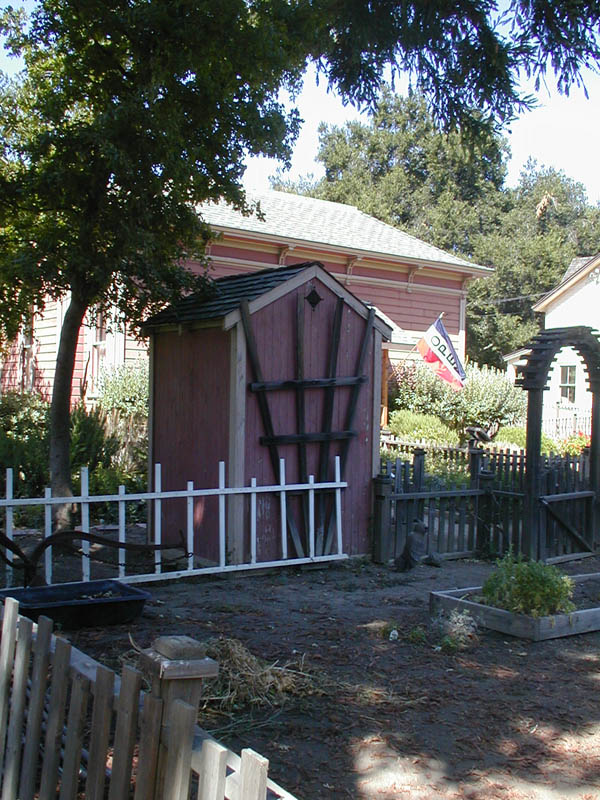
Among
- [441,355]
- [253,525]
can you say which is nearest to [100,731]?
[253,525]

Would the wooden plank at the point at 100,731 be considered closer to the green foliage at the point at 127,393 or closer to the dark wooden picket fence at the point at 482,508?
the dark wooden picket fence at the point at 482,508

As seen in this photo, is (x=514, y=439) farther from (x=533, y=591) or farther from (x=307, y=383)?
(x=533, y=591)

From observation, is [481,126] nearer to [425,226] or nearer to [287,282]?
[287,282]

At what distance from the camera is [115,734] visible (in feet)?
8.67

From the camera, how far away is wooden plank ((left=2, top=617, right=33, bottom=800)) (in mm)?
3172

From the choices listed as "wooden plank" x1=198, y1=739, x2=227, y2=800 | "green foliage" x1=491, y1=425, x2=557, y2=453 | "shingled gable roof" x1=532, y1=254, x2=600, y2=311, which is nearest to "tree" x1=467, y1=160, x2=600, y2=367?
"shingled gable roof" x1=532, y1=254, x2=600, y2=311

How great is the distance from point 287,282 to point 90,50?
346cm

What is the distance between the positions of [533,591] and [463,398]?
56.3ft

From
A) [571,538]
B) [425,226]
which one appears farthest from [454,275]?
[425,226]

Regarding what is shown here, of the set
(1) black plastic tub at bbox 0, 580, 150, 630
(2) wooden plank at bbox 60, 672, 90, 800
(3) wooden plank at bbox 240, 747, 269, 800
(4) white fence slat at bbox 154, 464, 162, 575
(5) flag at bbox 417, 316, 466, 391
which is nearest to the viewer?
(3) wooden plank at bbox 240, 747, 269, 800

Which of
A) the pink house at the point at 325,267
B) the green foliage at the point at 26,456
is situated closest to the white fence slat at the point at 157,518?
the green foliage at the point at 26,456

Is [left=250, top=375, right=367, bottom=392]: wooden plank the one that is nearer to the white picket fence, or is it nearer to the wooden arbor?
the white picket fence

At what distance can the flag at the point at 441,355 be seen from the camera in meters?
20.3

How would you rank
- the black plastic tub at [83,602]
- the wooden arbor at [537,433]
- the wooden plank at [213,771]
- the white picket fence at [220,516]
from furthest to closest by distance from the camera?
the wooden arbor at [537,433]
the white picket fence at [220,516]
the black plastic tub at [83,602]
the wooden plank at [213,771]
